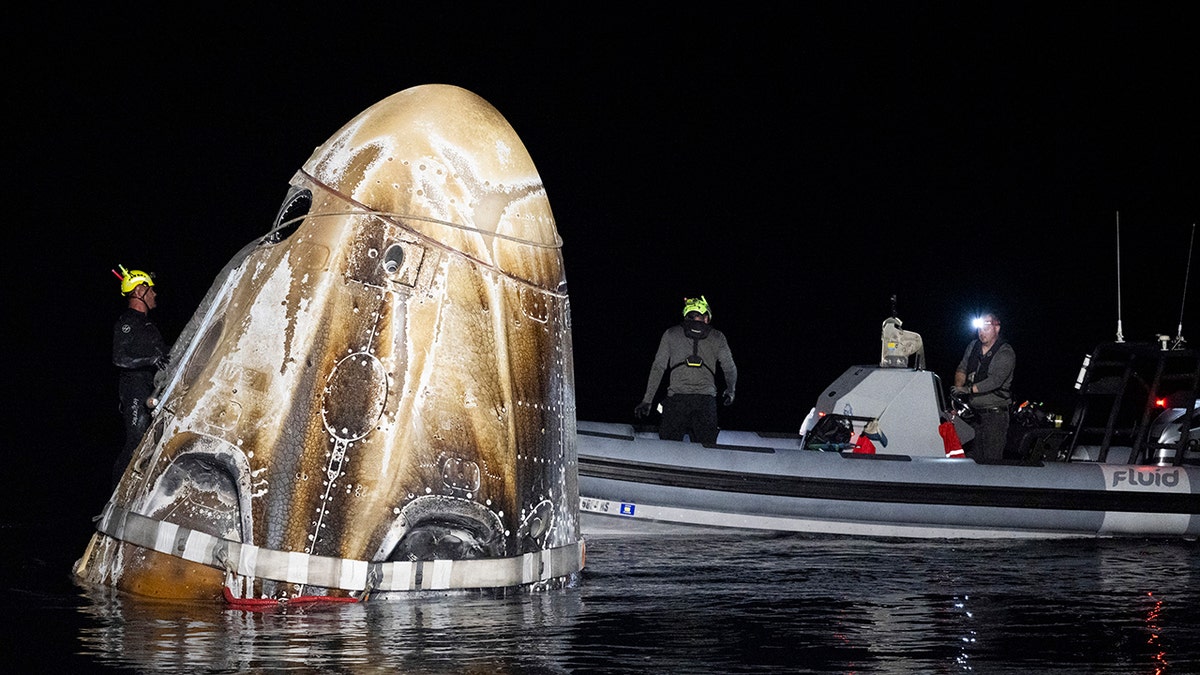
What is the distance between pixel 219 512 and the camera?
17.8 ft

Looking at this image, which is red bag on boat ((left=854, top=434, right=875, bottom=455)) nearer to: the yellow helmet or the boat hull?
the boat hull

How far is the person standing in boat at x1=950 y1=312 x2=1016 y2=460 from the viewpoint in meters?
11.2

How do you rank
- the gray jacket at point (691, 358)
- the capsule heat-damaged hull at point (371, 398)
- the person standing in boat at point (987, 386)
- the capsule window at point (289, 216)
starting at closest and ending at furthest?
the capsule heat-damaged hull at point (371, 398) < the capsule window at point (289, 216) < the gray jacket at point (691, 358) < the person standing in boat at point (987, 386)

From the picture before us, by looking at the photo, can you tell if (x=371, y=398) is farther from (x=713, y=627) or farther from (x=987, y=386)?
(x=987, y=386)

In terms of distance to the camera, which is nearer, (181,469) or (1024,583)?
(181,469)

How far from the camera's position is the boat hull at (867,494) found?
10.2 m

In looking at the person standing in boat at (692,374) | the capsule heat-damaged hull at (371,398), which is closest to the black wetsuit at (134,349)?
the capsule heat-damaged hull at (371,398)

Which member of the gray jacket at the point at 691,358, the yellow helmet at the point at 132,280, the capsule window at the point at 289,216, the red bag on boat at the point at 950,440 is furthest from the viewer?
the red bag on boat at the point at 950,440

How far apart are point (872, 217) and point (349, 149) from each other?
205ft

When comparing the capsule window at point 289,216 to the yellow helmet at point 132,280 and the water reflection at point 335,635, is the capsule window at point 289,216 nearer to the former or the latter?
the water reflection at point 335,635

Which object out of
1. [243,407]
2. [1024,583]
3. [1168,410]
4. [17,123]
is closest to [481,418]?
[243,407]

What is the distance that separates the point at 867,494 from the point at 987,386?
1413mm

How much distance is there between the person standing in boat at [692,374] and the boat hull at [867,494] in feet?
1.65

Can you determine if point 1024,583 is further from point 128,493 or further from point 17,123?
point 17,123
